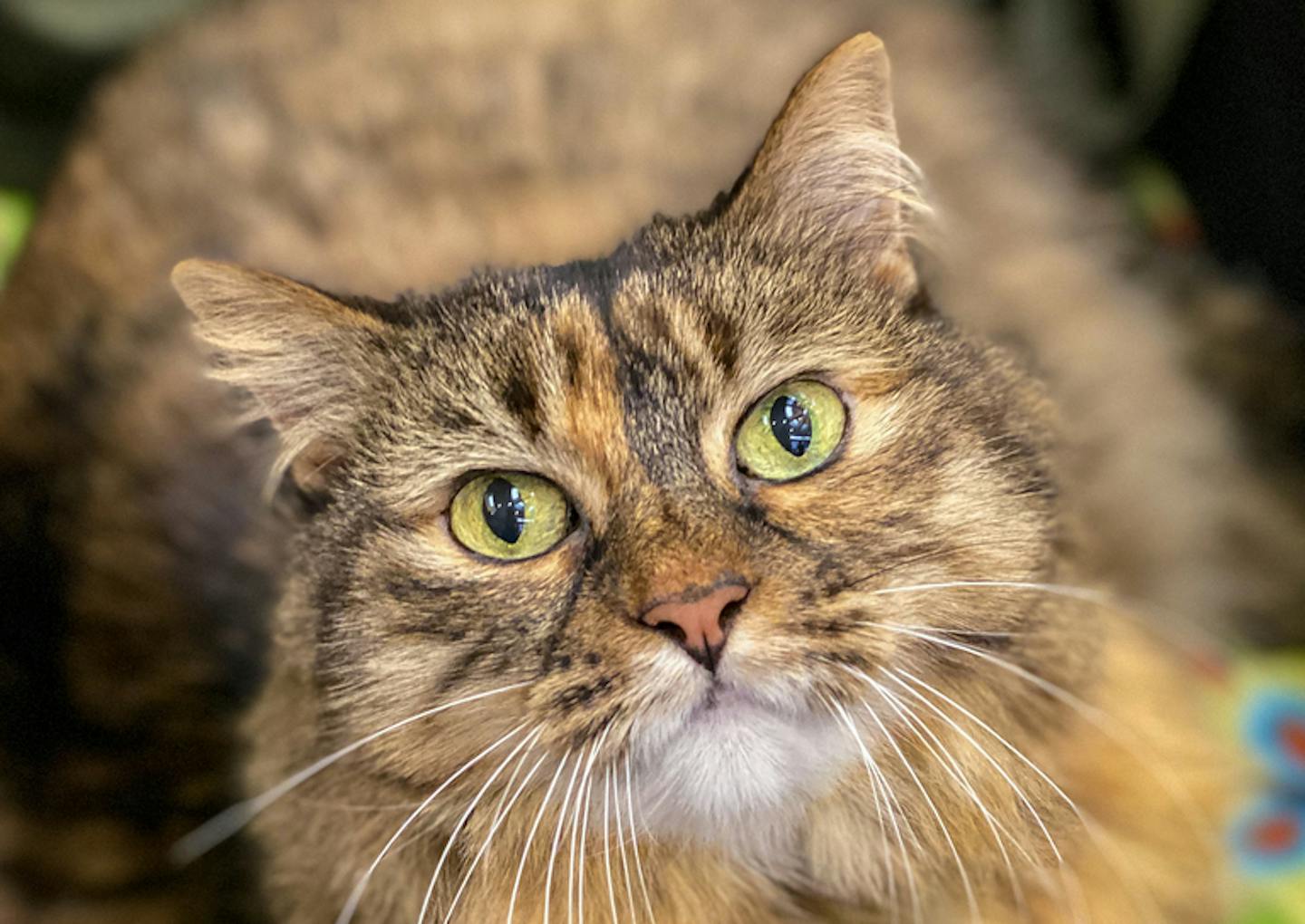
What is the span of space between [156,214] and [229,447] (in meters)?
0.36

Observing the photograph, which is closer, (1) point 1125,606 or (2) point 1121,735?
(2) point 1121,735

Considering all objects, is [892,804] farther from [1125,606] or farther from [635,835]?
[1125,606]

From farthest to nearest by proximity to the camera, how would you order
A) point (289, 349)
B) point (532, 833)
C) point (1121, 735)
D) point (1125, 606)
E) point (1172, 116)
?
1. point (1172, 116)
2. point (1125, 606)
3. point (1121, 735)
4. point (289, 349)
5. point (532, 833)

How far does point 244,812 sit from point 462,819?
41 cm

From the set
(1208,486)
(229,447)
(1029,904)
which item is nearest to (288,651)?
(229,447)

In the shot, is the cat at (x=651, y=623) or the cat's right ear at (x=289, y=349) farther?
the cat's right ear at (x=289, y=349)

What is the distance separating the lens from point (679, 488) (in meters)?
0.86

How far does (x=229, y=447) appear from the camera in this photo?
147 cm

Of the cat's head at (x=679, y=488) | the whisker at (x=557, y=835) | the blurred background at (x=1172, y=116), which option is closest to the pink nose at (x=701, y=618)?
the cat's head at (x=679, y=488)

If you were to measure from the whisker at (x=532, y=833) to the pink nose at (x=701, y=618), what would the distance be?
119 mm

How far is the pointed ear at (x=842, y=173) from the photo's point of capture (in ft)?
2.92

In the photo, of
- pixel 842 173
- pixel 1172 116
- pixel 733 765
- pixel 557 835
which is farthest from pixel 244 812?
pixel 1172 116

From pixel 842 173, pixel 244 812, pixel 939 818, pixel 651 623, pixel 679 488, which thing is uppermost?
pixel 842 173

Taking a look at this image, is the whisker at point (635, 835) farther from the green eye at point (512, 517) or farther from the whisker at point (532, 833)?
the green eye at point (512, 517)
